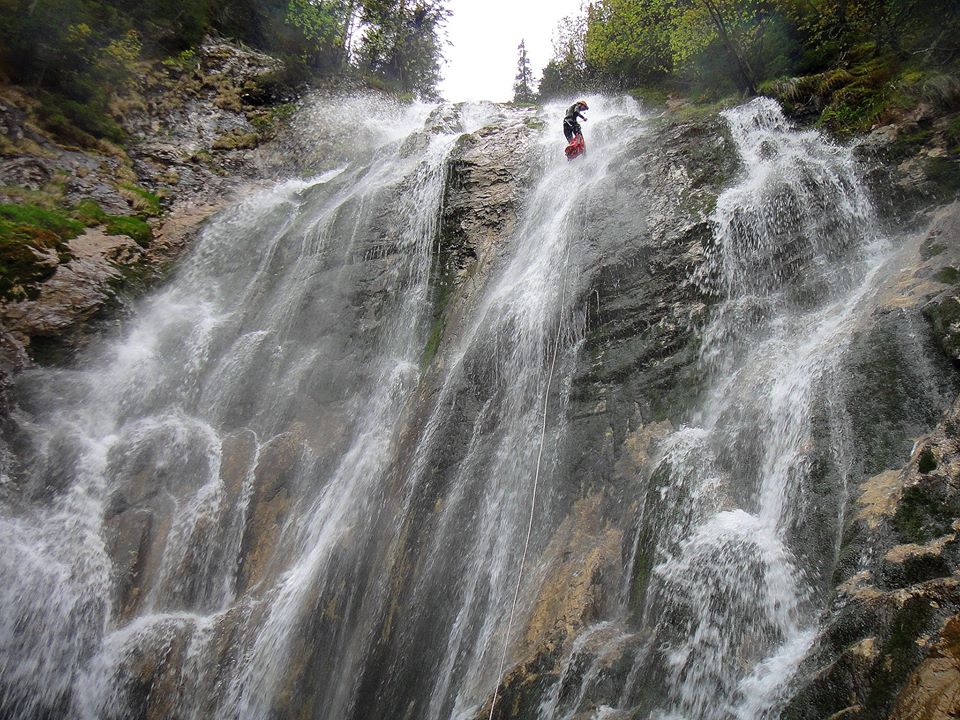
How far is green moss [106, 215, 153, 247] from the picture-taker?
592 inches

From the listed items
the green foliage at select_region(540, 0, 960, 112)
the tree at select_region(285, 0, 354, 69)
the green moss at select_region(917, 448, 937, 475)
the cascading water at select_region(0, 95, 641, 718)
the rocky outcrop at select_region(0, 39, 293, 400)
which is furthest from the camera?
the tree at select_region(285, 0, 354, 69)

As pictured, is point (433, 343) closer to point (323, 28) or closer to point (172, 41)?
point (172, 41)

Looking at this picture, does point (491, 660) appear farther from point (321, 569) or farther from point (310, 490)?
point (310, 490)

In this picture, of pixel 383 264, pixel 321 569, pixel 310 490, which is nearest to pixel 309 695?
pixel 321 569

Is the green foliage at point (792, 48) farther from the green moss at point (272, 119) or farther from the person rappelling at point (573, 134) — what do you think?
the green moss at point (272, 119)

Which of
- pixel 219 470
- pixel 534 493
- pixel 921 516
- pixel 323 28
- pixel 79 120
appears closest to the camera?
pixel 921 516

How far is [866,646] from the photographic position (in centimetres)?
409

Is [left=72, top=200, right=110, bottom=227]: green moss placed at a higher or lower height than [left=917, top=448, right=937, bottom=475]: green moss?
higher

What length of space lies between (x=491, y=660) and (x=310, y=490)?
4698mm

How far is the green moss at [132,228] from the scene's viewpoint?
49.3 ft

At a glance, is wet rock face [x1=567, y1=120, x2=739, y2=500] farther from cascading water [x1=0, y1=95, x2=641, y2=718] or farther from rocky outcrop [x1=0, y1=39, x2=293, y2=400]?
rocky outcrop [x1=0, y1=39, x2=293, y2=400]

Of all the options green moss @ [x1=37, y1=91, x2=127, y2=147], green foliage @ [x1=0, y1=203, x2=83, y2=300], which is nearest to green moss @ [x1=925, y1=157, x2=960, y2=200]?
green foliage @ [x1=0, y1=203, x2=83, y2=300]

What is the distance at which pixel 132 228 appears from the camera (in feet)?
50.4

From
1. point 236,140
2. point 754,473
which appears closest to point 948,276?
point 754,473
